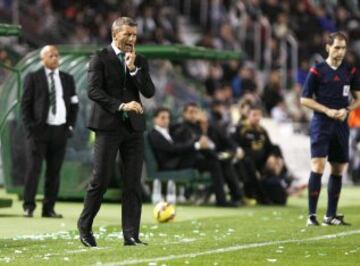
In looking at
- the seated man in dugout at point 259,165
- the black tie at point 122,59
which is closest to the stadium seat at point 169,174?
the seated man in dugout at point 259,165

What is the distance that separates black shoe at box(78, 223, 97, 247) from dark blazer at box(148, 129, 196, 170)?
7.89m

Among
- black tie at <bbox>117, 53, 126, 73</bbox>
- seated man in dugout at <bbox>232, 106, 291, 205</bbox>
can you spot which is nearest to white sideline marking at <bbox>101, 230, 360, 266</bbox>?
black tie at <bbox>117, 53, 126, 73</bbox>

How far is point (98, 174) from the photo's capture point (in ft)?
41.4

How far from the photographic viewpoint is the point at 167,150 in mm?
20734

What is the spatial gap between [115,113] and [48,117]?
5.16 metres

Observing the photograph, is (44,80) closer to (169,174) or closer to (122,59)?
(169,174)

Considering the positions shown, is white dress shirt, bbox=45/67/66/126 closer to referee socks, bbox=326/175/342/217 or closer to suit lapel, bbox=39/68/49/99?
suit lapel, bbox=39/68/49/99

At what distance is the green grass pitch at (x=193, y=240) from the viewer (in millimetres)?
11625

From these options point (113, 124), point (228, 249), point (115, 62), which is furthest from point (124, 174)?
point (228, 249)

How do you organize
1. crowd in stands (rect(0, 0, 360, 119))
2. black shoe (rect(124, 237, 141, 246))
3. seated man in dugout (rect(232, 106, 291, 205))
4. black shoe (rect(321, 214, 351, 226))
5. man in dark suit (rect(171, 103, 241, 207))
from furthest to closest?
crowd in stands (rect(0, 0, 360, 119)) → seated man in dugout (rect(232, 106, 291, 205)) → man in dark suit (rect(171, 103, 241, 207)) → black shoe (rect(321, 214, 351, 226)) → black shoe (rect(124, 237, 141, 246))

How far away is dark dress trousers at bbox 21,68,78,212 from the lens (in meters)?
17.5

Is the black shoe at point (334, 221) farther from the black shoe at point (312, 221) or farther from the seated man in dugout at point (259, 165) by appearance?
the seated man in dugout at point (259, 165)

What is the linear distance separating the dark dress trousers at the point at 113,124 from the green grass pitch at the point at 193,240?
475 millimetres

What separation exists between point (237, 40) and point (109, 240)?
73.7 feet
